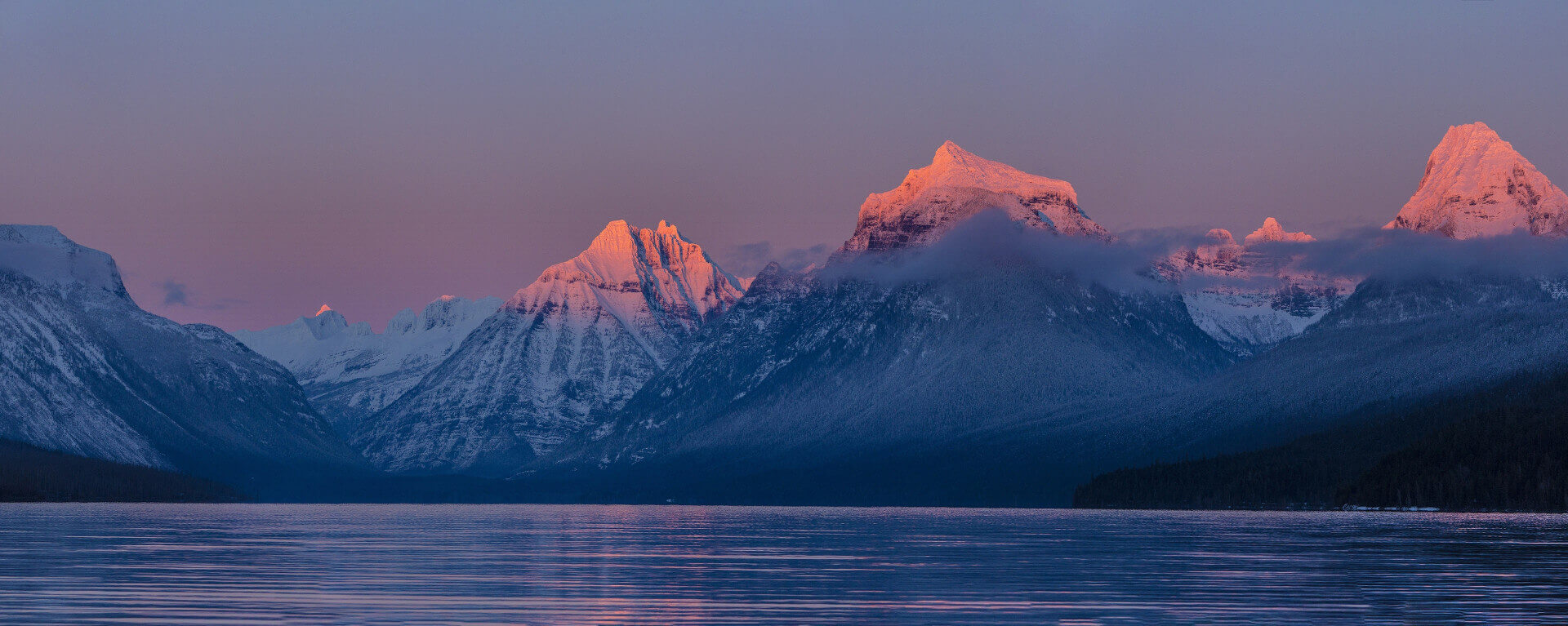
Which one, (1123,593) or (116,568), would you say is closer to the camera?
A: (1123,593)

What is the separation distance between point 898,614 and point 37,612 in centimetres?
3101

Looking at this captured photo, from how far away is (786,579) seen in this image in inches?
3610

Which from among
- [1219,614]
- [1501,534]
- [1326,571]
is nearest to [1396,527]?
[1501,534]

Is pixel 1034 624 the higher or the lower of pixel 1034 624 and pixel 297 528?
the lower

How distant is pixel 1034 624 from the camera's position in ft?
217

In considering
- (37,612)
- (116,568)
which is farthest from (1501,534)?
(37,612)

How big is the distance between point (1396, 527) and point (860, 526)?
174 feet

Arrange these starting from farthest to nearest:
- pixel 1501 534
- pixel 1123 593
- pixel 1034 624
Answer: pixel 1501 534 → pixel 1123 593 → pixel 1034 624

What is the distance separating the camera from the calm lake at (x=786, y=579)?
70000 mm

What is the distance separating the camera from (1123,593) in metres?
81.5

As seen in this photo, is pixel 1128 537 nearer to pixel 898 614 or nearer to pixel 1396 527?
pixel 1396 527

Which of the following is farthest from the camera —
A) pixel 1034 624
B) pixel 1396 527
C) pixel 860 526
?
pixel 860 526

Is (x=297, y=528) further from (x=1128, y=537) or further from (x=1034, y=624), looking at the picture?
(x=1034, y=624)

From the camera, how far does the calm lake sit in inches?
2756
